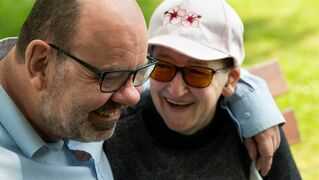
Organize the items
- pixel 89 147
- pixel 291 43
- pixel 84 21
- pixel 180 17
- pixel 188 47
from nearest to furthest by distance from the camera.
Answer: pixel 84 21
pixel 89 147
pixel 188 47
pixel 180 17
pixel 291 43

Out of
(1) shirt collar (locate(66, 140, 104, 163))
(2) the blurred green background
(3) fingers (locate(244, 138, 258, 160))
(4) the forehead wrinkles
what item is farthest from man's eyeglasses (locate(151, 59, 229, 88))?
(2) the blurred green background

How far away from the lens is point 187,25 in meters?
2.96

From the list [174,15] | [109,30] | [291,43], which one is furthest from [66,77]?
[291,43]

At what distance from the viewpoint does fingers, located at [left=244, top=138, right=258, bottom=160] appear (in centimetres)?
302

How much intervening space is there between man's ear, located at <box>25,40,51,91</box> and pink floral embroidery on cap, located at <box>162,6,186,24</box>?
2.94ft

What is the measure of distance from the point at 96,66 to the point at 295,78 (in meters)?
5.43

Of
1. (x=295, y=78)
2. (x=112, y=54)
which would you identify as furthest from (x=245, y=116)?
(x=295, y=78)

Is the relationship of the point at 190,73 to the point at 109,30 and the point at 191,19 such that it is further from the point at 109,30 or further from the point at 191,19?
the point at 109,30

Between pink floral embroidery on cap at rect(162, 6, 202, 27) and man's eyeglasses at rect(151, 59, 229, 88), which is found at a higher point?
pink floral embroidery on cap at rect(162, 6, 202, 27)

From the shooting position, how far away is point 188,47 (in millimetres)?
2877

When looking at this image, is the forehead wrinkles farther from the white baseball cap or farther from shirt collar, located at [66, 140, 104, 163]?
the white baseball cap

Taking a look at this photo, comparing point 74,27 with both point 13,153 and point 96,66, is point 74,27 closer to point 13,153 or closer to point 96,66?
point 96,66

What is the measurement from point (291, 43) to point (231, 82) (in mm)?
5538

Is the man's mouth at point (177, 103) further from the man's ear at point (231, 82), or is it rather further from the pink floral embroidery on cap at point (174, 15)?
the pink floral embroidery on cap at point (174, 15)
